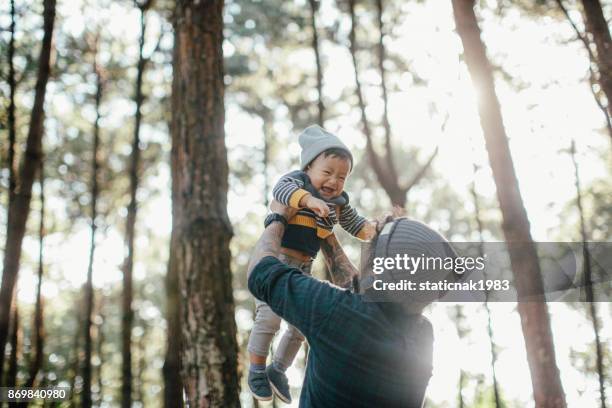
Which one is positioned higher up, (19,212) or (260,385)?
(19,212)

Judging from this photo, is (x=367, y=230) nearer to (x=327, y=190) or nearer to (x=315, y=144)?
(x=327, y=190)

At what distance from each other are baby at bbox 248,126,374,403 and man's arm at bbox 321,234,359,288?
65 mm

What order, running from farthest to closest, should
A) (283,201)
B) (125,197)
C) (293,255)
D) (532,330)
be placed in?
1. (125,197)
2. (532,330)
3. (293,255)
4. (283,201)

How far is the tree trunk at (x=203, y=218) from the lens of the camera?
320cm

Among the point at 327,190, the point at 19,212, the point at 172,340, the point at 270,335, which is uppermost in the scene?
the point at 19,212

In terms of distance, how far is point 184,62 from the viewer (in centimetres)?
381

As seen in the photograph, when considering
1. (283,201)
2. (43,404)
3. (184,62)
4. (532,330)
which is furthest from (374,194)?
(283,201)

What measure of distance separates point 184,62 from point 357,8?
8352 millimetres

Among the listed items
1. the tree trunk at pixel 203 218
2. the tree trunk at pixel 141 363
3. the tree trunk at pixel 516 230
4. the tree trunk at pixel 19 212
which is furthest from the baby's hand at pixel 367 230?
the tree trunk at pixel 141 363

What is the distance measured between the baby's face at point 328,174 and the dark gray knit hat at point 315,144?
35 mm

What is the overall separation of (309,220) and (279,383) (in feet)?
2.85

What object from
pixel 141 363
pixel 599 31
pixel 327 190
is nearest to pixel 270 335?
pixel 327 190

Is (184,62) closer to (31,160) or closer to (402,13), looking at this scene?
(31,160)

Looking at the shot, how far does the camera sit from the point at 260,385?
2.85 meters
